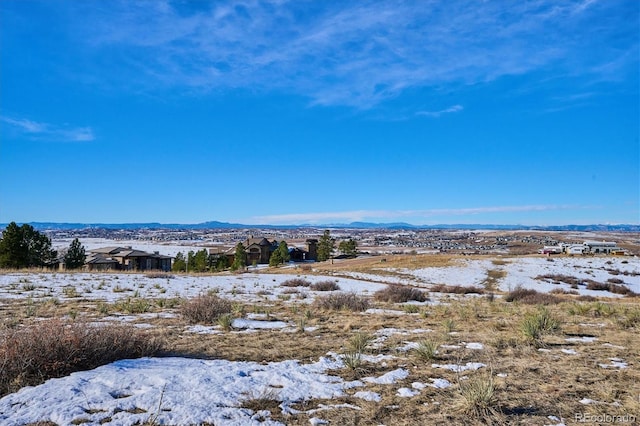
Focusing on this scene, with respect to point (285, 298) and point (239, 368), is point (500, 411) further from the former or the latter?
point (285, 298)

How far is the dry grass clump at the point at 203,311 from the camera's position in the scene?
9781 millimetres

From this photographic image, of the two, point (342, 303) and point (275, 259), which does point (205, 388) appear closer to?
point (342, 303)

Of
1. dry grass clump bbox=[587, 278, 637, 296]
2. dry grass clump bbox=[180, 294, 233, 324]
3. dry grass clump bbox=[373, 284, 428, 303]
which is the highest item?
dry grass clump bbox=[180, 294, 233, 324]

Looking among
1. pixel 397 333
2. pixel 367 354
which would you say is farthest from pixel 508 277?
pixel 367 354

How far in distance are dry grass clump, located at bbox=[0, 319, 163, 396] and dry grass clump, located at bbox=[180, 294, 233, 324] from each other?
372 cm

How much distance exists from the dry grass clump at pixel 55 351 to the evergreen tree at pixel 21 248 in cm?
3911

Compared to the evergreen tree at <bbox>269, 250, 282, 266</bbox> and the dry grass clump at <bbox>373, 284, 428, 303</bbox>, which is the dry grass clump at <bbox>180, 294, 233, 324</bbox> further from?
the evergreen tree at <bbox>269, 250, 282, 266</bbox>

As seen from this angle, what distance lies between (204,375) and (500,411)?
351cm

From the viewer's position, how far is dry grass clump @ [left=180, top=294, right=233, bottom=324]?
9781mm

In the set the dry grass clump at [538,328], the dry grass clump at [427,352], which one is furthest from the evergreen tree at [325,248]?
the dry grass clump at [427,352]

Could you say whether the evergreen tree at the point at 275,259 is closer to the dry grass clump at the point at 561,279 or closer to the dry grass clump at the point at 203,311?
the dry grass clump at the point at 561,279

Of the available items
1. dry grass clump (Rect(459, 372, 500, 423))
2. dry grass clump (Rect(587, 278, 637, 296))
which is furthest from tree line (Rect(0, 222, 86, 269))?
dry grass clump (Rect(587, 278, 637, 296))

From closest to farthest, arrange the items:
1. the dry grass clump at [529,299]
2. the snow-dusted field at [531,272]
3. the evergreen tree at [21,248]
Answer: the dry grass clump at [529,299] → the snow-dusted field at [531,272] → the evergreen tree at [21,248]

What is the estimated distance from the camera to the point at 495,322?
1004 centimetres
